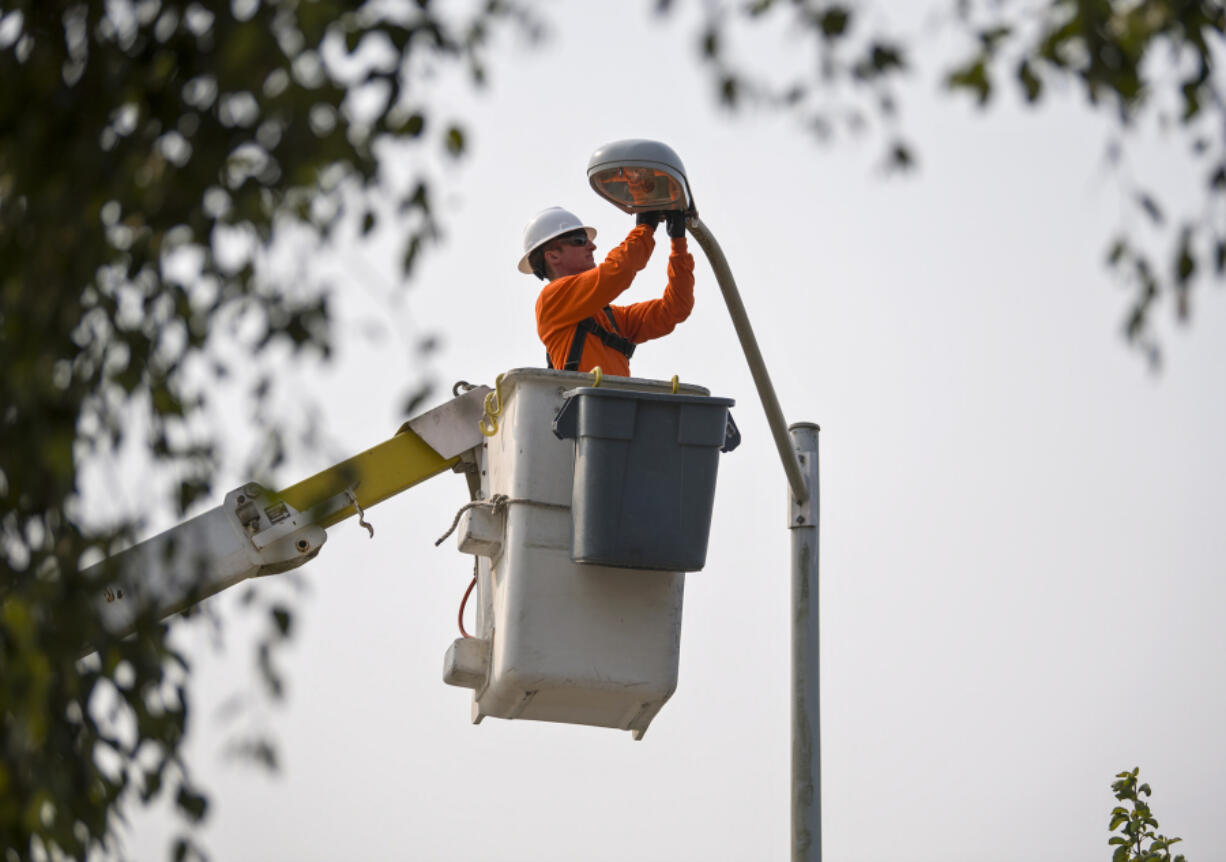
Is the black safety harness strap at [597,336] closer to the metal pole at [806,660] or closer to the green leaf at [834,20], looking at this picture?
the metal pole at [806,660]

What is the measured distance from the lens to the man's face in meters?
9.48

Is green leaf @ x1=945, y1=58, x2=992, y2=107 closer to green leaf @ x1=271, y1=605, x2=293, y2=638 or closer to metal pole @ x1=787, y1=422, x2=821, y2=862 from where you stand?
green leaf @ x1=271, y1=605, x2=293, y2=638

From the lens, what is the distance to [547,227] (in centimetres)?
948

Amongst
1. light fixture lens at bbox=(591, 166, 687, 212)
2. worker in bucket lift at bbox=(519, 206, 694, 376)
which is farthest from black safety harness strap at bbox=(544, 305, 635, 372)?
light fixture lens at bbox=(591, 166, 687, 212)

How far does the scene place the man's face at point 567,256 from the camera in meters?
9.48

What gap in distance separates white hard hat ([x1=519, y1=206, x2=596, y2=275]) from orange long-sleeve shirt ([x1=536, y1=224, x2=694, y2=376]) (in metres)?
0.65

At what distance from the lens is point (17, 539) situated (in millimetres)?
3898

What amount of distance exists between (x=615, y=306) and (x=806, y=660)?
80.3 inches

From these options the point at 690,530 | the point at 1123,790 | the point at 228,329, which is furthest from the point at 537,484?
the point at 228,329

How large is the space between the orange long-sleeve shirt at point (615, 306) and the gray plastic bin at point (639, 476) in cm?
83

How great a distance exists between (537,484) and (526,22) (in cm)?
413

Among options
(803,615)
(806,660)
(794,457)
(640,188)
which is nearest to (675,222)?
(640,188)

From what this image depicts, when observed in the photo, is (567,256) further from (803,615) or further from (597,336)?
(803,615)

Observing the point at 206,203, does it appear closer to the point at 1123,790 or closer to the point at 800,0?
the point at 800,0
